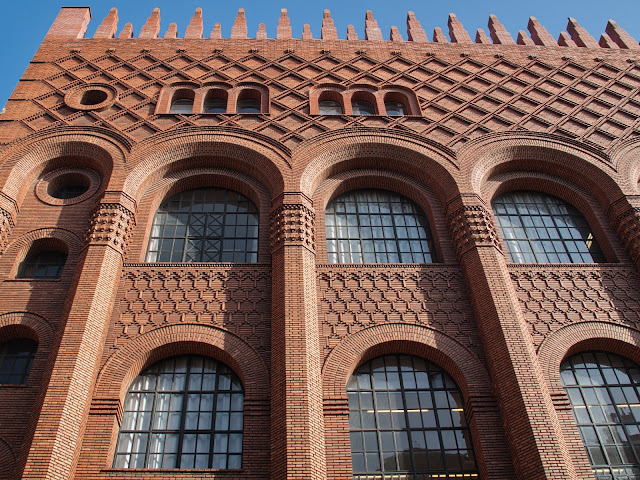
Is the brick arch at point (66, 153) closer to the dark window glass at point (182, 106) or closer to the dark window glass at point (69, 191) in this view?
the dark window glass at point (69, 191)

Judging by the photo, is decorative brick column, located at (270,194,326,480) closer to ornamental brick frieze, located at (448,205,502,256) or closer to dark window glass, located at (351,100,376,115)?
ornamental brick frieze, located at (448,205,502,256)

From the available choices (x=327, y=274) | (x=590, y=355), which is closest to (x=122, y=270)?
(x=327, y=274)

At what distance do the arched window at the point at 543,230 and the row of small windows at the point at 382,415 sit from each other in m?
2.81

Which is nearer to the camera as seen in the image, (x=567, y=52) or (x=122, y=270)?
(x=122, y=270)

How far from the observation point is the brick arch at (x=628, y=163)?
48.5 feet

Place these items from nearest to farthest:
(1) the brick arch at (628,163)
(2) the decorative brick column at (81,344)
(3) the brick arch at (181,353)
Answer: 1. (2) the decorative brick column at (81,344)
2. (3) the brick arch at (181,353)
3. (1) the brick arch at (628,163)

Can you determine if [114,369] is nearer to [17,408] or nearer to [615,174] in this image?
[17,408]

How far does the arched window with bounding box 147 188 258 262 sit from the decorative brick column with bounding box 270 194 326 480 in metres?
0.97

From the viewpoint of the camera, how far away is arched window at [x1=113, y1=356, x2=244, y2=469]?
34.1 ft

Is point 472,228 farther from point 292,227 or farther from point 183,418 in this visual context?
point 183,418

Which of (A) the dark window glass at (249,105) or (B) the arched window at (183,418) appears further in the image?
(A) the dark window glass at (249,105)

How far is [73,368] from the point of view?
10.3m

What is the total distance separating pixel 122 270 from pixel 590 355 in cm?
943

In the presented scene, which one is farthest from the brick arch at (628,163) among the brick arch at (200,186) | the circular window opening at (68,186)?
the circular window opening at (68,186)
